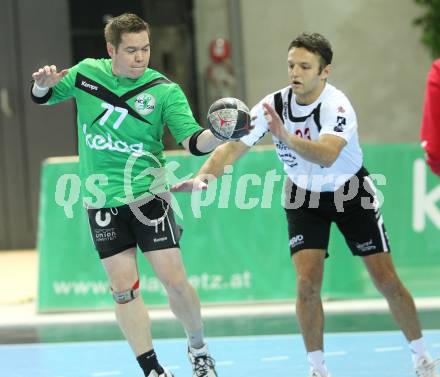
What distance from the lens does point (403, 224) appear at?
34.0 feet

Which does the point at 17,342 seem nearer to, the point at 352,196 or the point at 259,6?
the point at 352,196

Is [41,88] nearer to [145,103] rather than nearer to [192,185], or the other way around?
[145,103]

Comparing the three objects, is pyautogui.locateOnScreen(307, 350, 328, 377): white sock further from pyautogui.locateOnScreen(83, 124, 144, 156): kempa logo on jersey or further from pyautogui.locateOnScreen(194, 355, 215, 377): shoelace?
pyautogui.locateOnScreen(83, 124, 144, 156): kempa logo on jersey

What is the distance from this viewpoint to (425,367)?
Answer: 7117 millimetres

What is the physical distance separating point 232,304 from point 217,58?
5.83 metres


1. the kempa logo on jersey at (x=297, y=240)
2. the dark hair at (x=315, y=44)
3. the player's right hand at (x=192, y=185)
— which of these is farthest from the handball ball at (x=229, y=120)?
the kempa logo on jersey at (x=297, y=240)

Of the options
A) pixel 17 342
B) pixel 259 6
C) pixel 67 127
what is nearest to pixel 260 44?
pixel 259 6

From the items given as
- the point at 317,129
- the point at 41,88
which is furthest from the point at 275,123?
the point at 41,88

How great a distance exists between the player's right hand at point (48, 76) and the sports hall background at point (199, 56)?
26.5 feet

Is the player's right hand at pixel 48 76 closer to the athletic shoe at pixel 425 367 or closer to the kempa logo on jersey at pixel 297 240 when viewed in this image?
the kempa logo on jersey at pixel 297 240

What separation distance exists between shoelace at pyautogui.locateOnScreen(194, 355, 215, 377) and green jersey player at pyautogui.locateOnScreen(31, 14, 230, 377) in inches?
14.5

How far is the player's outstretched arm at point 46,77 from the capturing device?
22.7 ft

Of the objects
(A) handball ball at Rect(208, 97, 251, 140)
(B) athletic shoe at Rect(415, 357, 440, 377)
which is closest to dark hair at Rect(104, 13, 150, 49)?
(A) handball ball at Rect(208, 97, 251, 140)

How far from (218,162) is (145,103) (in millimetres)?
587
